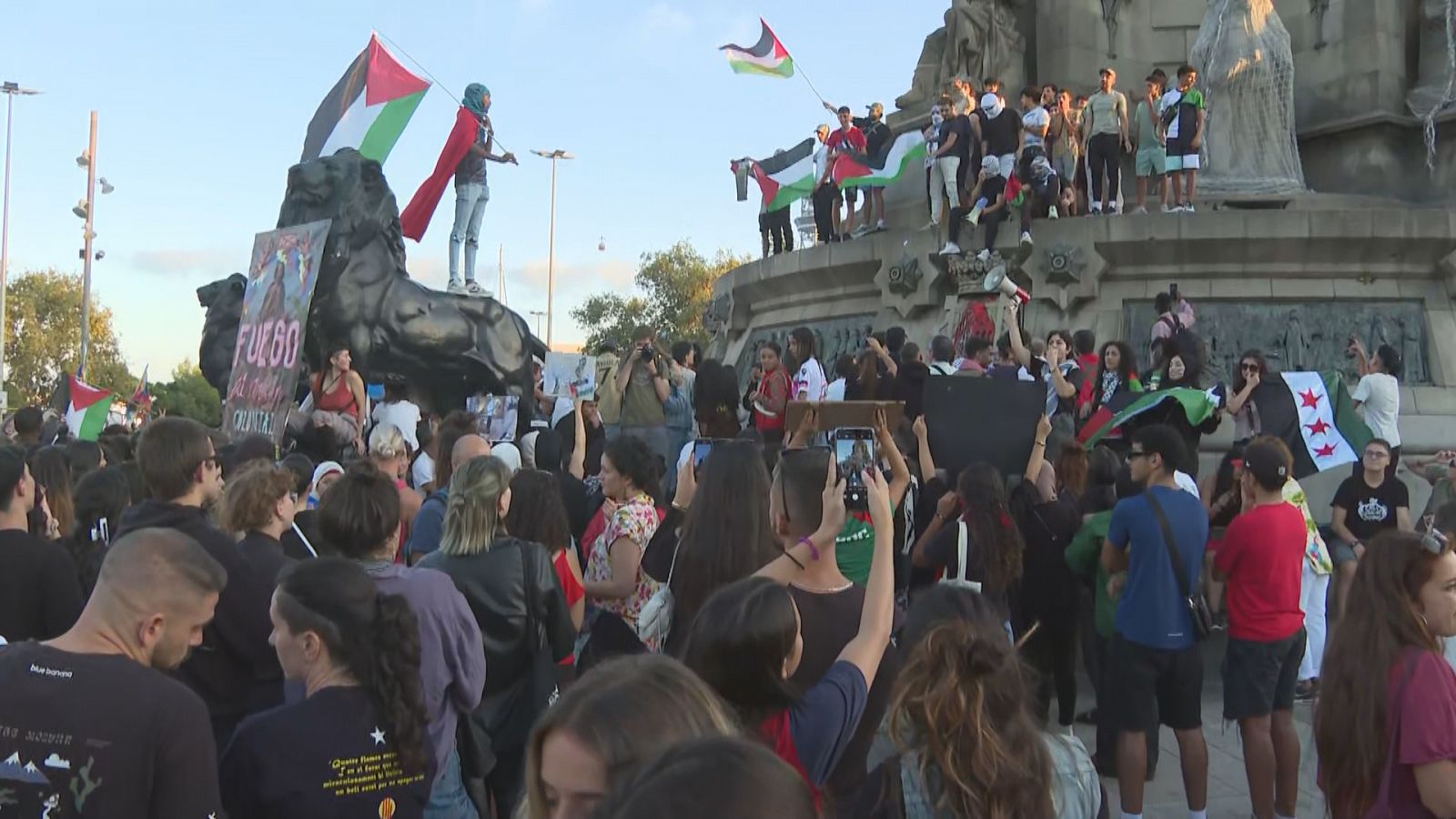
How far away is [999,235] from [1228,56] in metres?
3.19

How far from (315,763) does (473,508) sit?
1.41 m

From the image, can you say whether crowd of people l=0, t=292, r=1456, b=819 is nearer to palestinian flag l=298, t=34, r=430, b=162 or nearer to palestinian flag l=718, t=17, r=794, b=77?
palestinian flag l=298, t=34, r=430, b=162

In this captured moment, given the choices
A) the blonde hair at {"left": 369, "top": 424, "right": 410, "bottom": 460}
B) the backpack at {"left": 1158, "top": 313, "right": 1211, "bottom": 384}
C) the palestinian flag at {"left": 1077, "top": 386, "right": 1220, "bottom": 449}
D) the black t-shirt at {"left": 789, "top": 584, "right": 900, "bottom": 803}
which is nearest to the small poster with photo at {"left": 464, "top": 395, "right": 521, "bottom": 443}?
the blonde hair at {"left": 369, "top": 424, "right": 410, "bottom": 460}

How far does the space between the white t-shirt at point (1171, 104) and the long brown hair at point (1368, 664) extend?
37.0ft

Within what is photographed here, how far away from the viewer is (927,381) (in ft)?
20.4

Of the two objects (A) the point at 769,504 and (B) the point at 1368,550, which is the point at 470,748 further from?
(B) the point at 1368,550

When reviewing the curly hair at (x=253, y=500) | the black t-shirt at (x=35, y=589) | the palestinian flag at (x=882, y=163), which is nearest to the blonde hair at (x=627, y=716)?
the curly hair at (x=253, y=500)

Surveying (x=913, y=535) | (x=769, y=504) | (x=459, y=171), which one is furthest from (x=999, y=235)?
(x=769, y=504)

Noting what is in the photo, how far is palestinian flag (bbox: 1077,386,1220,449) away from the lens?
773 cm

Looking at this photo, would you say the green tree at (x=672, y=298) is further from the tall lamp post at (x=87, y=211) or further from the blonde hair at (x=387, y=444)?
the blonde hair at (x=387, y=444)

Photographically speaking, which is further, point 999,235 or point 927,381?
point 999,235

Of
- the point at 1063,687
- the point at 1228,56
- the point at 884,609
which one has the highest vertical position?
the point at 1228,56

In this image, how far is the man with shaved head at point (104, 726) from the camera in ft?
7.89

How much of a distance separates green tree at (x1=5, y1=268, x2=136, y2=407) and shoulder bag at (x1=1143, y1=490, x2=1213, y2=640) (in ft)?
178
